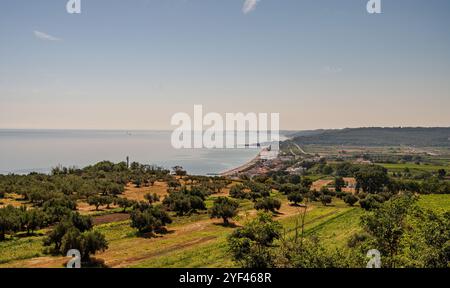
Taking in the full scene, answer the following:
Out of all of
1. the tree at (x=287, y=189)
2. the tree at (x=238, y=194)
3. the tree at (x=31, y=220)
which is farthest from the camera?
the tree at (x=287, y=189)

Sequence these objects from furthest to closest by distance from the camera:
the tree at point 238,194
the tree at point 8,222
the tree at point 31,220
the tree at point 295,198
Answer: the tree at point 238,194, the tree at point 295,198, the tree at point 31,220, the tree at point 8,222

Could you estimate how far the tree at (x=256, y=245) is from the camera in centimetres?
1439

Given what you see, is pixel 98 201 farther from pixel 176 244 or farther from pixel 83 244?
pixel 83 244

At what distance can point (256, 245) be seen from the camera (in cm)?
1753

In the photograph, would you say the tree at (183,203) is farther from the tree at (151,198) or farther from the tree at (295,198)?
the tree at (295,198)

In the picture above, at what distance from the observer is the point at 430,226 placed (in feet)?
48.9

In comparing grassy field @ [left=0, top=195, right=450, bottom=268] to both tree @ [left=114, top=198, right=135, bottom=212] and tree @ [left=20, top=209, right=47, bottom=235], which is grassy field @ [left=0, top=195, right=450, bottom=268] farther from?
tree @ [left=114, top=198, right=135, bottom=212]

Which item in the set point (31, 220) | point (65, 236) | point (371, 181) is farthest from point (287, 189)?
point (65, 236)

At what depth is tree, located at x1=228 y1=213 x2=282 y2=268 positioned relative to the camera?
14391mm

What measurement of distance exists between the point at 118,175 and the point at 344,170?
63.0 m

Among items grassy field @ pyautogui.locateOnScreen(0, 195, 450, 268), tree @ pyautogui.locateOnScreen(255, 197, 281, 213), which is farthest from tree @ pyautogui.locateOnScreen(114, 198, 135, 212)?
tree @ pyautogui.locateOnScreen(255, 197, 281, 213)

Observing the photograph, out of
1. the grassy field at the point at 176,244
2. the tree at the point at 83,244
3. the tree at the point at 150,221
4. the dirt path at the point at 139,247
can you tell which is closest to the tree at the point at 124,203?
the dirt path at the point at 139,247
